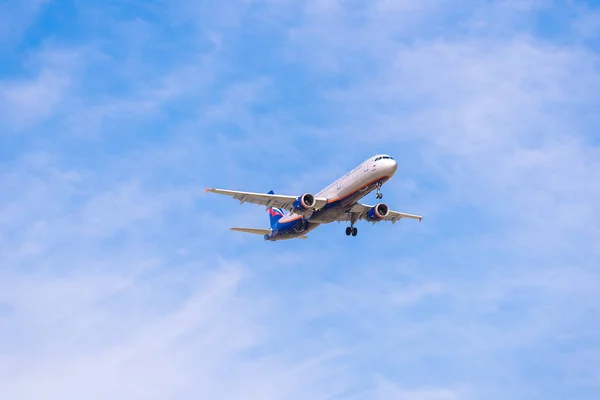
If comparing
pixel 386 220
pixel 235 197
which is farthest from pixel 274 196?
pixel 386 220

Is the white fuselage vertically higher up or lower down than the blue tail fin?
lower down

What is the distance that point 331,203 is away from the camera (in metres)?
77.2

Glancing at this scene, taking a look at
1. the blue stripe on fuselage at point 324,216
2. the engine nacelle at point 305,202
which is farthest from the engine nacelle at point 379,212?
the engine nacelle at point 305,202

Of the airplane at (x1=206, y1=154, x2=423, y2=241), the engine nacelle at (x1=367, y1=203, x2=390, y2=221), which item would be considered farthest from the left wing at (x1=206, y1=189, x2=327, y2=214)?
the engine nacelle at (x1=367, y1=203, x2=390, y2=221)

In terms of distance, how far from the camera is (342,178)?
77.2m

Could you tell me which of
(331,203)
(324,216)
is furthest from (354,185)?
(324,216)

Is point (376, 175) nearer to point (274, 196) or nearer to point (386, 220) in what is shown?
point (274, 196)

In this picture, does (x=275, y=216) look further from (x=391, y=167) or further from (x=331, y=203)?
(x=391, y=167)

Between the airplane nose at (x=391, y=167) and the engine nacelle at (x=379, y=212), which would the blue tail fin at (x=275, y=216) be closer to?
the engine nacelle at (x=379, y=212)

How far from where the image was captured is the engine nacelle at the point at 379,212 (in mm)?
82188

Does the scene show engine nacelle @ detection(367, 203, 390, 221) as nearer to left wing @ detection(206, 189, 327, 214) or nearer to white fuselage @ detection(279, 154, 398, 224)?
white fuselage @ detection(279, 154, 398, 224)

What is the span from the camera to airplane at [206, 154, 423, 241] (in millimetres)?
74438

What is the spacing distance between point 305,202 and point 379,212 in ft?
31.1

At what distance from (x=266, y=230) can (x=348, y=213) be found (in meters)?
9.04
